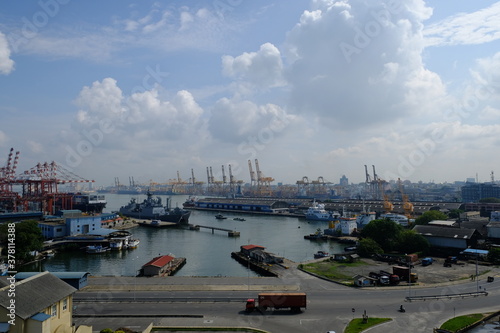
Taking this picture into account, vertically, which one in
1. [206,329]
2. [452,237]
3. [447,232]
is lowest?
[206,329]

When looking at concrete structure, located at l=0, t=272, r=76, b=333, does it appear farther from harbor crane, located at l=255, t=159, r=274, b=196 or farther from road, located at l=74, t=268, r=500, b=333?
harbor crane, located at l=255, t=159, r=274, b=196

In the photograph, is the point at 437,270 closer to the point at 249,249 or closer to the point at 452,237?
the point at 452,237

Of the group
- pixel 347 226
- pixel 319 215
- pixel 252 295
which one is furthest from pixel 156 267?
pixel 319 215

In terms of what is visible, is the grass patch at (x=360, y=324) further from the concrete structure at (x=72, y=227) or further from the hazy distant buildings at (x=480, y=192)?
the hazy distant buildings at (x=480, y=192)

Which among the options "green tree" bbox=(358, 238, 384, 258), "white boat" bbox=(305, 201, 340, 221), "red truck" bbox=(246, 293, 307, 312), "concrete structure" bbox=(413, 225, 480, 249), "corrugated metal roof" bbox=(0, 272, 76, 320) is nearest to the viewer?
"corrugated metal roof" bbox=(0, 272, 76, 320)

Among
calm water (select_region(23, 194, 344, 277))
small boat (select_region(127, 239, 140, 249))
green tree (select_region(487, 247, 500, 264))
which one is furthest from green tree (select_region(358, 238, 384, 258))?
small boat (select_region(127, 239, 140, 249))

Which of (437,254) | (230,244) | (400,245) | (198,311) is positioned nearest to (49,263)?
(230,244)
